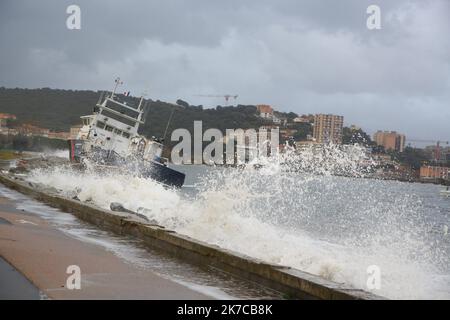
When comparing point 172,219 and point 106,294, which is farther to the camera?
point 172,219

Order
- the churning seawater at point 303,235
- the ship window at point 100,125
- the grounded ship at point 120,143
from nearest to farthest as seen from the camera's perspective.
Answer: the churning seawater at point 303,235, the grounded ship at point 120,143, the ship window at point 100,125

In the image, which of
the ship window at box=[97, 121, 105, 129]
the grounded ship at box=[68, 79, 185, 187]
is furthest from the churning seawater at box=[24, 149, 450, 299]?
the ship window at box=[97, 121, 105, 129]

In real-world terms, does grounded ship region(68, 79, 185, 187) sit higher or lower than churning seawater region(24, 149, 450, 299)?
higher

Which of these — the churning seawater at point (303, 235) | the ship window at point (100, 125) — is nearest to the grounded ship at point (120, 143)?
the ship window at point (100, 125)

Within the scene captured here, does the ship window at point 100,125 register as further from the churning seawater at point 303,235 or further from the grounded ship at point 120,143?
the churning seawater at point 303,235

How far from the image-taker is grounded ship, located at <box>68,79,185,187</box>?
40.6m

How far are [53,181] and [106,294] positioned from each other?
32.0 m

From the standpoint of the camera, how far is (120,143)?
42562 mm

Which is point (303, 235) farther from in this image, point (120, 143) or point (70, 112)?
point (70, 112)

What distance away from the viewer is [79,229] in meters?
13.7

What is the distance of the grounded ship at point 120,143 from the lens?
1597 inches

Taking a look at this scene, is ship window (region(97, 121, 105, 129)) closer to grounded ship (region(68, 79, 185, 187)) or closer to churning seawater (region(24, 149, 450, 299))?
grounded ship (region(68, 79, 185, 187))
